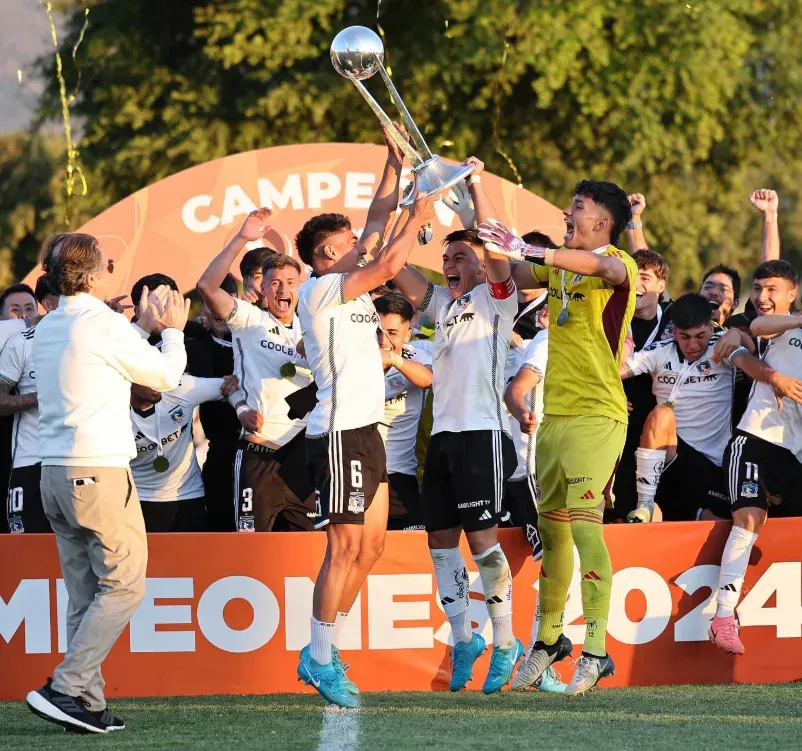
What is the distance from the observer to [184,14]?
20625mm

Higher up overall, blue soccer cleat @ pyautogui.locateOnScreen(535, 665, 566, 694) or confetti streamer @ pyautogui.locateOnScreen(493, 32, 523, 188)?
confetti streamer @ pyautogui.locateOnScreen(493, 32, 523, 188)

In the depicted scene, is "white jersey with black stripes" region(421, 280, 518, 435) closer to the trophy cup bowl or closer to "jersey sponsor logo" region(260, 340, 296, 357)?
the trophy cup bowl

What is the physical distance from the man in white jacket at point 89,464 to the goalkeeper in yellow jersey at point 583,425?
5.76 feet

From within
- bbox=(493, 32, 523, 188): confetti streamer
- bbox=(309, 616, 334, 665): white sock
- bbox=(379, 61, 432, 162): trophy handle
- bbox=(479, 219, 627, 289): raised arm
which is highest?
bbox=(493, 32, 523, 188): confetti streamer

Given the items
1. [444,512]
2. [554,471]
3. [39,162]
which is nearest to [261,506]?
[444,512]

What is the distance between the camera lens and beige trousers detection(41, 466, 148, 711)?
5.57 meters

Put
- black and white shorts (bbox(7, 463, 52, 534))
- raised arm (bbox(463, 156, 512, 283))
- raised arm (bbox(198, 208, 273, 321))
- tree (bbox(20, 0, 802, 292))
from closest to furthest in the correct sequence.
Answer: raised arm (bbox(463, 156, 512, 283))
raised arm (bbox(198, 208, 273, 321))
black and white shorts (bbox(7, 463, 52, 534))
tree (bbox(20, 0, 802, 292))

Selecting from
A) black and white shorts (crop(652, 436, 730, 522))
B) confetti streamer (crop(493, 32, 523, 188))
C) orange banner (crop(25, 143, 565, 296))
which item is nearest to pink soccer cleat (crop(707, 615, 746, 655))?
black and white shorts (crop(652, 436, 730, 522))

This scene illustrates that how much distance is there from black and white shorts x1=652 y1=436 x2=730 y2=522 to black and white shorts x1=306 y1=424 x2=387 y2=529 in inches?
95.2

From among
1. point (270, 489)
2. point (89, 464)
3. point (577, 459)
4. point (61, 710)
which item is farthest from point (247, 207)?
point (61, 710)

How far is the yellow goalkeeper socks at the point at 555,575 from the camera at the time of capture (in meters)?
6.33

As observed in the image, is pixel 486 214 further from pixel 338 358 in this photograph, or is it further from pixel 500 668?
pixel 500 668

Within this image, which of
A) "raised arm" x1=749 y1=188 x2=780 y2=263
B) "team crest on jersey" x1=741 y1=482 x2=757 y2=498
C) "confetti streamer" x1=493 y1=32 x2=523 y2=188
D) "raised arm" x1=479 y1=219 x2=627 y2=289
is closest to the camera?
"raised arm" x1=479 y1=219 x2=627 y2=289

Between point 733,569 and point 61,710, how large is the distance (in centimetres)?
347
